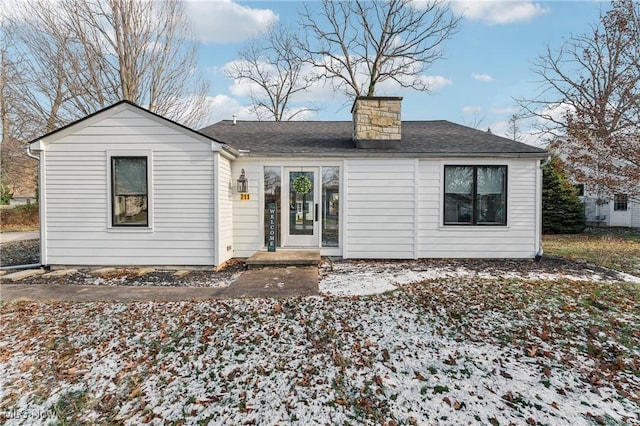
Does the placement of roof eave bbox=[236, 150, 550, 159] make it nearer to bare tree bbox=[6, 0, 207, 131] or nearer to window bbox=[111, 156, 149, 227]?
window bbox=[111, 156, 149, 227]

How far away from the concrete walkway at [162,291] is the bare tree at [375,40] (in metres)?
14.5

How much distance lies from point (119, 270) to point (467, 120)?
2529 cm

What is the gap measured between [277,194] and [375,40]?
13405 mm

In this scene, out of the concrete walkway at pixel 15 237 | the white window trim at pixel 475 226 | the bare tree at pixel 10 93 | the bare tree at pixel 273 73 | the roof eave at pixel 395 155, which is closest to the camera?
the roof eave at pixel 395 155

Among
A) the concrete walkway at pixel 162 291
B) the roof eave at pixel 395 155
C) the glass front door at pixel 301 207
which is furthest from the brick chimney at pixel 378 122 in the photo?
the concrete walkway at pixel 162 291

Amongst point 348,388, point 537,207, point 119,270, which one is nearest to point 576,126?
point 537,207

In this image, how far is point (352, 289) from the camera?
5035mm

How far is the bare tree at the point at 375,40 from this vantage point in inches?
642

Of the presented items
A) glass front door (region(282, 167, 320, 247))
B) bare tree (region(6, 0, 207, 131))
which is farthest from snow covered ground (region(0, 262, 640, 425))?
bare tree (region(6, 0, 207, 131))

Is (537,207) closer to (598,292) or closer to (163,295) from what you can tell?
(598,292)

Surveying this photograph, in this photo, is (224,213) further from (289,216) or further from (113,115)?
(113,115)

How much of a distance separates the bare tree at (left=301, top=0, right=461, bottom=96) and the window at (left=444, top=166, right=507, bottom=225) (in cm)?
Answer: 1110

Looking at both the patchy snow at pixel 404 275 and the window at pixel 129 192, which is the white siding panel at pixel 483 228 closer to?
the patchy snow at pixel 404 275

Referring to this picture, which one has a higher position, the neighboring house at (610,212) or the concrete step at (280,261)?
the neighboring house at (610,212)
